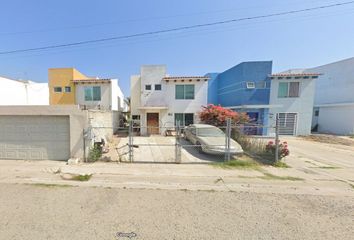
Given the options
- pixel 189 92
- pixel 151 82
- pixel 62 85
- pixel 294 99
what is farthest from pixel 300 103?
pixel 62 85

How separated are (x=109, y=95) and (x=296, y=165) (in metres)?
16.1

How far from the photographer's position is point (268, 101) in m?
16.4

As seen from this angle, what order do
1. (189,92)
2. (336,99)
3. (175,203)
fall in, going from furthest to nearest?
1. (336,99)
2. (189,92)
3. (175,203)

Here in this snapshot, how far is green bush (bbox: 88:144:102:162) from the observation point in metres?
7.57

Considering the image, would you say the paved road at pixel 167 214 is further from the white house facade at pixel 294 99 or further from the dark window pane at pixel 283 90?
the dark window pane at pixel 283 90

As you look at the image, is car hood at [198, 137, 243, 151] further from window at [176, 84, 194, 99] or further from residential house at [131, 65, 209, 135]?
window at [176, 84, 194, 99]

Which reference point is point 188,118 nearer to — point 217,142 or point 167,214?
point 217,142

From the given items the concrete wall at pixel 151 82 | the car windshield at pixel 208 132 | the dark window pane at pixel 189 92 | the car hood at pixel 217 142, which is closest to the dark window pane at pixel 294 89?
the dark window pane at pixel 189 92

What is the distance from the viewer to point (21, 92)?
22.6 metres

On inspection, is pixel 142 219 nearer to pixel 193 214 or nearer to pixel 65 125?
pixel 193 214

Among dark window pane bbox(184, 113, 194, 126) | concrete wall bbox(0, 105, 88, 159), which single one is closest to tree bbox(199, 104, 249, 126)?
dark window pane bbox(184, 113, 194, 126)

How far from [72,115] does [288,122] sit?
18.3m

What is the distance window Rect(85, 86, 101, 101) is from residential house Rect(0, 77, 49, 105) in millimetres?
10972

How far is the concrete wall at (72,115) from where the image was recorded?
7512 millimetres
